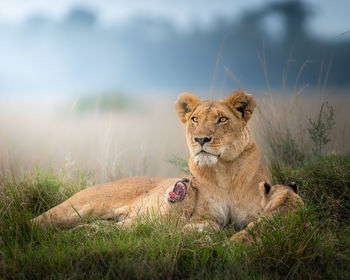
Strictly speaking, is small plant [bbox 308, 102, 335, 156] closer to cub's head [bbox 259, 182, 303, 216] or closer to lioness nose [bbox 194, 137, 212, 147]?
cub's head [bbox 259, 182, 303, 216]

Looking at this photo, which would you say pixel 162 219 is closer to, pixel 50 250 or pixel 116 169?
pixel 50 250

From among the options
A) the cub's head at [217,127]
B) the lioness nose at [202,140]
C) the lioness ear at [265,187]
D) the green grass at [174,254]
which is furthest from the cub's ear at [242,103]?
the green grass at [174,254]

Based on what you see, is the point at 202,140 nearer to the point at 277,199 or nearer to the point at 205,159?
the point at 205,159

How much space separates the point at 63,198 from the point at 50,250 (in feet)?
7.48

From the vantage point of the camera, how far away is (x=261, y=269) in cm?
289

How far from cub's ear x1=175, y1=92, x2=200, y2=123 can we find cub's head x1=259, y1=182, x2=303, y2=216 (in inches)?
45.7

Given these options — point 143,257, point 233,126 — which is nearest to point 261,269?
point 143,257

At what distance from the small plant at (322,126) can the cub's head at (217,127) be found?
2301 millimetres

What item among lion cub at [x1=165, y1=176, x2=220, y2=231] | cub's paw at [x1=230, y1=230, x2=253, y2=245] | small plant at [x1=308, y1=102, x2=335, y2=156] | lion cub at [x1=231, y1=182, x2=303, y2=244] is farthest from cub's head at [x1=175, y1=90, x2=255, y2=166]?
small plant at [x1=308, y1=102, x2=335, y2=156]

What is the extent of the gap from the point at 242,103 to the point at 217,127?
1.52 ft

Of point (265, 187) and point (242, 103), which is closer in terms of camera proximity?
point (265, 187)

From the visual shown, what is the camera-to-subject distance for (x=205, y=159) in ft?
12.4

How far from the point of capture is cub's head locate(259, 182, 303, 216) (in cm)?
360

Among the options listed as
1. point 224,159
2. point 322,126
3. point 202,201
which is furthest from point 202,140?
point 322,126
